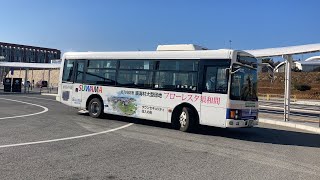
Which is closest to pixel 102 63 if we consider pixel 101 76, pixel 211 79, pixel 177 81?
pixel 101 76

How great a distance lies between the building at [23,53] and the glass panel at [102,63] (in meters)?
111

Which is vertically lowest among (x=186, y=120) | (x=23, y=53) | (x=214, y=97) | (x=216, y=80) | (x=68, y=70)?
(x=186, y=120)

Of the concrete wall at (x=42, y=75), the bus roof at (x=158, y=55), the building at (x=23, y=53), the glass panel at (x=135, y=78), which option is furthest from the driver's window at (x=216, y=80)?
the building at (x=23, y=53)

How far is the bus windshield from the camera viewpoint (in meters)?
13.1

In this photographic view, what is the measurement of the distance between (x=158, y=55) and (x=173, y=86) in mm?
1515

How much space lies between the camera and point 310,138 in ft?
46.5

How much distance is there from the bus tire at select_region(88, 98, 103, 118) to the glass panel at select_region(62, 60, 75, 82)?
1847mm

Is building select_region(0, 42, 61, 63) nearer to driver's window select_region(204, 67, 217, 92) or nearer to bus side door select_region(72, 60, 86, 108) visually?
A: bus side door select_region(72, 60, 86, 108)

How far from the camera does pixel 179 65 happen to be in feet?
47.5

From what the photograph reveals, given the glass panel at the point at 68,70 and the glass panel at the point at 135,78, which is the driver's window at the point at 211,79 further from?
the glass panel at the point at 68,70

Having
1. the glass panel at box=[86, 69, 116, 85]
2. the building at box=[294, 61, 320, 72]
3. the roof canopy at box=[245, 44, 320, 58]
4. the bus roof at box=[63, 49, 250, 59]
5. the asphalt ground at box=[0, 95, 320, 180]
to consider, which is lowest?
the asphalt ground at box=[0, 95, 320, 180]

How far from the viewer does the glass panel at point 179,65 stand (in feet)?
46.2

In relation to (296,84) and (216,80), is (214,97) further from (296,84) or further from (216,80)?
(296,84)

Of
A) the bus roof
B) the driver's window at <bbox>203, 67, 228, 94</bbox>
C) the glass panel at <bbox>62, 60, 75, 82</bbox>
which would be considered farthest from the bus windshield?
the glass panel at <bbox>62, 60, 75, 82</bbox>
